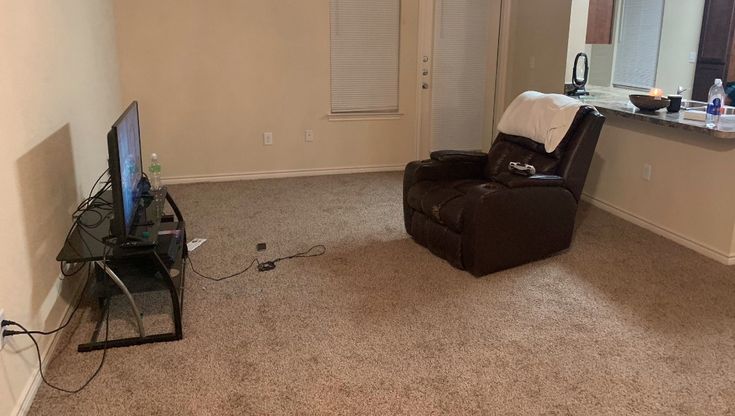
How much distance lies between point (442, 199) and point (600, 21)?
2973 millimetres

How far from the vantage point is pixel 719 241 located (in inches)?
141

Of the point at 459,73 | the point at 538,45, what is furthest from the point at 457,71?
the point at 538,45

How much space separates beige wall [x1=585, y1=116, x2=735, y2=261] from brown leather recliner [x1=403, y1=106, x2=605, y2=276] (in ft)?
2.35

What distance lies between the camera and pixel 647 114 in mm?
3984

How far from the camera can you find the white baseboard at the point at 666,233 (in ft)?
11.7

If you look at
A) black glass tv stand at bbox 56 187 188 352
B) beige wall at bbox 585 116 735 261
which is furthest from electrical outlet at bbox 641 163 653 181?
black glass tv stand at bbox 56 187 188 352

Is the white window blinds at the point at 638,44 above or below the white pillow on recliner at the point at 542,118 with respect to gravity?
above

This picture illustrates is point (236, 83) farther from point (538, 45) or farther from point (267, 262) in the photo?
point (538, 45)

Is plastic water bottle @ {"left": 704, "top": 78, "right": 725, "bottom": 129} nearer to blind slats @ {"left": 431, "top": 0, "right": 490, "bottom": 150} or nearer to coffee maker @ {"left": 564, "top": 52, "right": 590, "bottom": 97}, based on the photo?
coffee maker @ {"left": 564, "top": 52, "right": 590, "bottom": 97}

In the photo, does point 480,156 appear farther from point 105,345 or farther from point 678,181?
point 105,345

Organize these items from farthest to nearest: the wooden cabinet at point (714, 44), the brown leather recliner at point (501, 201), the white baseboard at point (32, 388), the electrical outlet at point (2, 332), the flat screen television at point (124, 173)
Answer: the wooden cabinet at point (714, 44), the brown leather recliner at point (501, 201), the flat screen television at point (124, 173), the white baseboard at point (32, 388), the electrical outlet at point (2, 332)

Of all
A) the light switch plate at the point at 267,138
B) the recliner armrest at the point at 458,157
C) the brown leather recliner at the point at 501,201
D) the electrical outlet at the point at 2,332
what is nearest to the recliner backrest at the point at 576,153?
the brown leather recliner at the point at 501,201

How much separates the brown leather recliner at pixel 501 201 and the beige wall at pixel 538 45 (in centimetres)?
151

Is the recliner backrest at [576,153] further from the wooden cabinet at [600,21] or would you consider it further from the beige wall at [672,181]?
the wooden cabinet at [600,21]
